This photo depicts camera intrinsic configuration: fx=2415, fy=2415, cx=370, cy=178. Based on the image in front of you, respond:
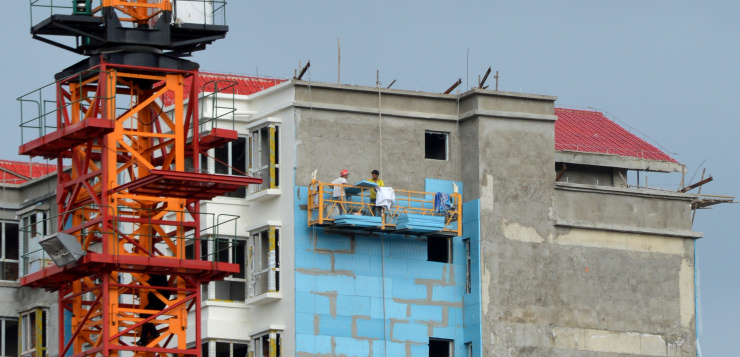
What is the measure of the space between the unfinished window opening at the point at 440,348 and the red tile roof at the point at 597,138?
30.4ft

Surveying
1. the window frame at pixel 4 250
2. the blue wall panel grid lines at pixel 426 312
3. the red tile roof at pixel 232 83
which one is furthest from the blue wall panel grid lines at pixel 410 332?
the window frame at pixel 4 250

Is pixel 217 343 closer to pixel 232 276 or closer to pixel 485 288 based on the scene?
pixel 232 276

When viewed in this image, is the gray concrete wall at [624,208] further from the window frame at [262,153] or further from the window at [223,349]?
the window at [223,349]

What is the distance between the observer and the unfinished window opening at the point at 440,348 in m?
85.6

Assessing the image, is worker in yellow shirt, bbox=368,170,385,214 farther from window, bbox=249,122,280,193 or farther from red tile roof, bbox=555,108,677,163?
red tile roof, bbox=555,108,677,163

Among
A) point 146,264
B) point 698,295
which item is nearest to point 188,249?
point 146,264

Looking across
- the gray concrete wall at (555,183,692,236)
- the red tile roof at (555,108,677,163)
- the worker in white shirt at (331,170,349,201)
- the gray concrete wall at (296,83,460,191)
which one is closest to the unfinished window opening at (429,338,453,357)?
the gray concrete wall at (296,83,460,191)

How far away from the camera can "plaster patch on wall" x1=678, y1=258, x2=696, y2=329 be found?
3526 inches

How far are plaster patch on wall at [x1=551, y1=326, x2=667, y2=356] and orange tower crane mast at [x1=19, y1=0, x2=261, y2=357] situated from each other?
596 inches

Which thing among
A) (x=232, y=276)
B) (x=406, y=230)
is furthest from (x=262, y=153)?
(x=406, y=230)

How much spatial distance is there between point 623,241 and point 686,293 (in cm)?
320

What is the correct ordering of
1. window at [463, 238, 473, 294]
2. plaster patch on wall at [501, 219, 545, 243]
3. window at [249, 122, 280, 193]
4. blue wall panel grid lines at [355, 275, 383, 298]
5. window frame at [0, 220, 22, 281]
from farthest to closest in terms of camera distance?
1. window frame at [0, 220, 22, 281]
2. plaster patch on wall at [501, 219, 545, 243]
3. window at [463, 238, 473, 294]
4. window at [249, 122, 280, 193]
5. blue wall panel grid lines at [355, 275, 383, 298]

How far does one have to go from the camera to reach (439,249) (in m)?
87.0

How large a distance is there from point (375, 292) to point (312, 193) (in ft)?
13.8
